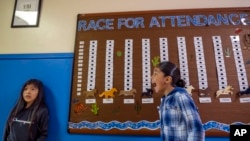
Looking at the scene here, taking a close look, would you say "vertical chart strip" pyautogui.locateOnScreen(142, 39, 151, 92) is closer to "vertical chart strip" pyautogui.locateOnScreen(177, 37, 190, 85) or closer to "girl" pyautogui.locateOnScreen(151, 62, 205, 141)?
"vertical chart strip" pyautogui.locateOnScreen(177, 37, 190, 85)

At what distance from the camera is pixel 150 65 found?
1574 mm

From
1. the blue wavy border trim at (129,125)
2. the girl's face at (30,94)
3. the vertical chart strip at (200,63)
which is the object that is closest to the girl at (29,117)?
the girl's face at (30,94)

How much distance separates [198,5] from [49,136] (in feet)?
4.55

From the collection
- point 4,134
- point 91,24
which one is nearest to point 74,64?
point 91,24

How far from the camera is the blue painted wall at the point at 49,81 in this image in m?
1.54

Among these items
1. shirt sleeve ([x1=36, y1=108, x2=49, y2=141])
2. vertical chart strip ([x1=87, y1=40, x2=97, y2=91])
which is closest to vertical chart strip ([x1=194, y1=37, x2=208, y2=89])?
vertical chart strip ([x1=87, y1=40, x2=97, y2=91])

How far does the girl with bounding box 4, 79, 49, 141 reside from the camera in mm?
1469

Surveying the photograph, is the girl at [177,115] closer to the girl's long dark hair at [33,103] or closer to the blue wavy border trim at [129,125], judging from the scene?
the blue wavy border trim at [129,125]

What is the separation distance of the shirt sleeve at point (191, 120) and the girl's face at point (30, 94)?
985 millimetres

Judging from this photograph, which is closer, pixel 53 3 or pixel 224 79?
pixel 224 79

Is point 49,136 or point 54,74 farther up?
point 54,74

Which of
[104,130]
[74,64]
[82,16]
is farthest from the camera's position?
[82,16]

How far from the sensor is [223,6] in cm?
170

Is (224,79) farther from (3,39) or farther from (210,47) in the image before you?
(3,39)
